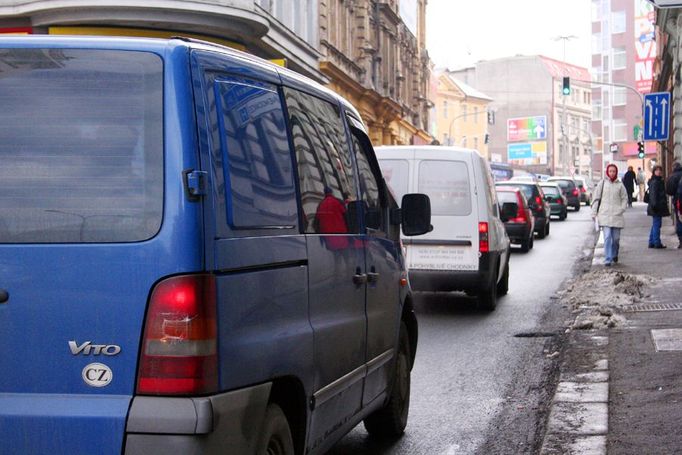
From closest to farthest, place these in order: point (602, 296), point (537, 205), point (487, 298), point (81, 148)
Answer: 1. point (81, 148)
2. point (487, 298)
3. point (602, 296)
4. point (537, 205)

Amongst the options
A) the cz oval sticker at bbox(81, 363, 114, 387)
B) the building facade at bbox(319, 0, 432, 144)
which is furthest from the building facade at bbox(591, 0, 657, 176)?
the cz oval sticker at bbox(81, 363, 114, 387)

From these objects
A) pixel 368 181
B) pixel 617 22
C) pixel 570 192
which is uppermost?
pixel 617 22

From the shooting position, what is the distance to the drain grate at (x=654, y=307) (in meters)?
12.9

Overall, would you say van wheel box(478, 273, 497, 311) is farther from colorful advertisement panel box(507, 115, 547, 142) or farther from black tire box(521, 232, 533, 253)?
colorful advertisement panel box(507, 115, 547, 142)

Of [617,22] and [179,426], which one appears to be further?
[617,22]

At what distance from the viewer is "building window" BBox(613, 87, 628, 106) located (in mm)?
113688

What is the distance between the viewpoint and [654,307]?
13.1 m

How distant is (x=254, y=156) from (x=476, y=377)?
17.5 feet

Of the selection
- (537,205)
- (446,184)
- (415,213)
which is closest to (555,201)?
(537,205)

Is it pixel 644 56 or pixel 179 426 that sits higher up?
pixel 644 56

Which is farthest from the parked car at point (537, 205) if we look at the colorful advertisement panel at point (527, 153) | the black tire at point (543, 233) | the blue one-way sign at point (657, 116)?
the colorful advertisement panel at point (527, 153)

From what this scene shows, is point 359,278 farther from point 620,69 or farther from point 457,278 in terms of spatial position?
point 620,69

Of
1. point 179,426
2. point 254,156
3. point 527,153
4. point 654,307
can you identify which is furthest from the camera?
point 527,153

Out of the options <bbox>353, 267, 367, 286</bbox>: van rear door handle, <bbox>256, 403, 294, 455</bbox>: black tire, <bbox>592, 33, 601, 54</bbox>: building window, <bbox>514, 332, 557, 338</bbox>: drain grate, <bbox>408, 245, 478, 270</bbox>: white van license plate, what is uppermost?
<bbox>592, 33, 601, 54</bbox>: building window
